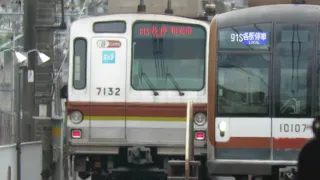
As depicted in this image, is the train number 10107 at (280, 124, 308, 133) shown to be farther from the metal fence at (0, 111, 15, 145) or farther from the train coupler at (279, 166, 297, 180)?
the metal fence at (0, 111, 15, 145)

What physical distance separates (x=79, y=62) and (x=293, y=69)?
12.0ft

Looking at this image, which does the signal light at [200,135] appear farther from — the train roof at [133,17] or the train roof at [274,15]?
the train roof at [274,15]

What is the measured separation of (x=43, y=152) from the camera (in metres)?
14.7

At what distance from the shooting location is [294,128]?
9031mm

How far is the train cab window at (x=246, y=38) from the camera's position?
9.23 m

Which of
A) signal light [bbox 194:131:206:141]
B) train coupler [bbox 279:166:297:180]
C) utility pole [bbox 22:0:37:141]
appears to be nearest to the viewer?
train coupler [bbox 279:166:297:180]

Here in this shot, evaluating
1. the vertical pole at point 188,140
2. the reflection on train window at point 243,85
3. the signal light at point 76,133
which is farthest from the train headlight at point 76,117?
the reflection on train window at point 243,85

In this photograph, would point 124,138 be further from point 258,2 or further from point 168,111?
point 258,2

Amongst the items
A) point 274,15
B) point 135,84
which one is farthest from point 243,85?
point 135,84

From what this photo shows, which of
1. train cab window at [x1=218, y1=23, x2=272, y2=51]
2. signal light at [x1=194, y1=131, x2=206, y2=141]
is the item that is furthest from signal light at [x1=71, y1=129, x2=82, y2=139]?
train cab window at [x1=218, y1=23, x2=272, y2=51]

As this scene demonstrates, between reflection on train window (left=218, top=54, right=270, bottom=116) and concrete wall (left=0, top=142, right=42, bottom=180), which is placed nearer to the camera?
reflection on train window (left=218, top=54, right=270, bottom=116)

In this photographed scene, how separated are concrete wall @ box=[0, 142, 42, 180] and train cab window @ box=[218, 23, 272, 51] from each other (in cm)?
575

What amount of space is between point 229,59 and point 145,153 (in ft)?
7.82

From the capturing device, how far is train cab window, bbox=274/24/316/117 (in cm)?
902
